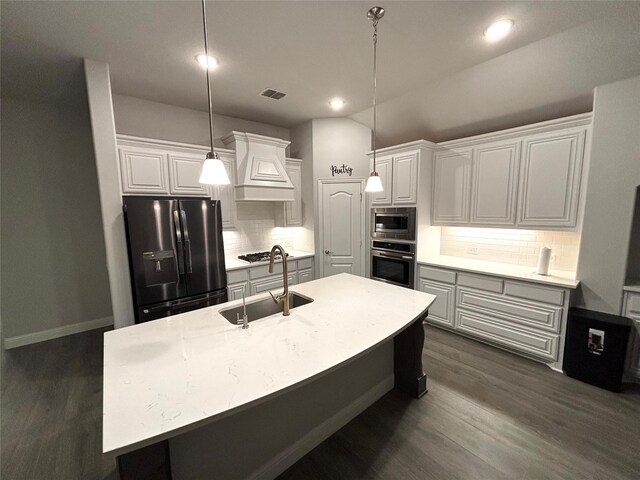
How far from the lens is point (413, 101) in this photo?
3.31 m

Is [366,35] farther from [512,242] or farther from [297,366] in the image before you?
[512,242]

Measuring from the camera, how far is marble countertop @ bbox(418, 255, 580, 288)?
2.58 metres

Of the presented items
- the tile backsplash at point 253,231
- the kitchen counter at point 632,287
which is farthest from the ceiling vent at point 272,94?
the kitchen counter at point 632,287

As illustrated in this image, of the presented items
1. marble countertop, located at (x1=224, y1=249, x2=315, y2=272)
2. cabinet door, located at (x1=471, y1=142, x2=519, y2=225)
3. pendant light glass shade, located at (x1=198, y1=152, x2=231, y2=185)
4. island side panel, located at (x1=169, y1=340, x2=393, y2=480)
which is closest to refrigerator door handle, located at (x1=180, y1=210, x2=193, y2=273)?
marble countertop, located at (x1=224, y1=249, x2=315, y2=272)

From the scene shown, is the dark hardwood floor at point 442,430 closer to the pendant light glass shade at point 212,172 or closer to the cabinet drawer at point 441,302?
the cabinet drawer at point 441,302

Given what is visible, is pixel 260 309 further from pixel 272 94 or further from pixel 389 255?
pixel 272 94

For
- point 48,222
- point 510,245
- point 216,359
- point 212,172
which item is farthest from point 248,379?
point 48,222

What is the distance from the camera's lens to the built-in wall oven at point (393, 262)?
11.8 ft

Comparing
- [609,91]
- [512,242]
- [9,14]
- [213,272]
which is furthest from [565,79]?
[9,14]

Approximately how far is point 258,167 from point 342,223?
145 centimetres

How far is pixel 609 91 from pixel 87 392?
5.26m

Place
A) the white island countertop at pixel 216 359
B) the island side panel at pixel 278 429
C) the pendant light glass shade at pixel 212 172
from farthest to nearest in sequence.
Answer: the pendant light glass shade at pixel 212 172, the island side panel at pixel 278 429, the white island countertop at pixel 216 359

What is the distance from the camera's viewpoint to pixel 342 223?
13.4ft

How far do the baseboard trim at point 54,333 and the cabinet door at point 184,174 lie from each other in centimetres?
223
